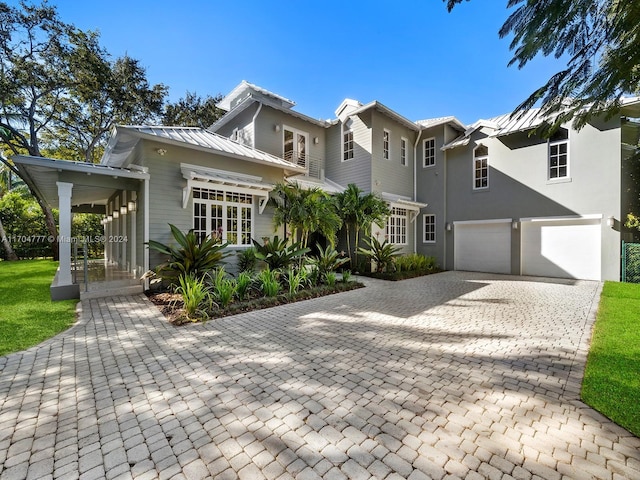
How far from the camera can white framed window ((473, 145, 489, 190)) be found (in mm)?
14023

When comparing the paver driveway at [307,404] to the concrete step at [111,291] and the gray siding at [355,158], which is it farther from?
the gray siding at [355,158]

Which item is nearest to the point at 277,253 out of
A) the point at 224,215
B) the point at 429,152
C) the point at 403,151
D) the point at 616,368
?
the point at 224,215

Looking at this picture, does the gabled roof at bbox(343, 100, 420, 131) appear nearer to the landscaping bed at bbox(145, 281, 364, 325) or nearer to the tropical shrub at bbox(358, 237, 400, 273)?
the tropical shrub at bbox(358, 237, 400, 273)

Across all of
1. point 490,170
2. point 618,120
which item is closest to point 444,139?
point 490,170

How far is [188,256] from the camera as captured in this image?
7586 mm

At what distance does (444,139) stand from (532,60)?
1309 cm

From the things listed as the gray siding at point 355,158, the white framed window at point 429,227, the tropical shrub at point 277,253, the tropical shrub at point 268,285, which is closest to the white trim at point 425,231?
the white framed window at point 429,227

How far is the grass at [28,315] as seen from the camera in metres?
4.95

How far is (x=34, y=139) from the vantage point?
17.4 m

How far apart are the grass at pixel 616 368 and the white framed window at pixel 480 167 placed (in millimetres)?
8405

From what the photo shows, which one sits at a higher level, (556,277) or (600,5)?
(600,5)

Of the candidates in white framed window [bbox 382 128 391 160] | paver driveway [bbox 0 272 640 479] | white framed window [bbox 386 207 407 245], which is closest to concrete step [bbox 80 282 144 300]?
paver driveway [bbox 0 272 640 479]

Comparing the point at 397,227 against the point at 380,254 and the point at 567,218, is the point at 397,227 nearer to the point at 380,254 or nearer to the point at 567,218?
the point at 380,254

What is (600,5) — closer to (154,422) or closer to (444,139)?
(154,422)
